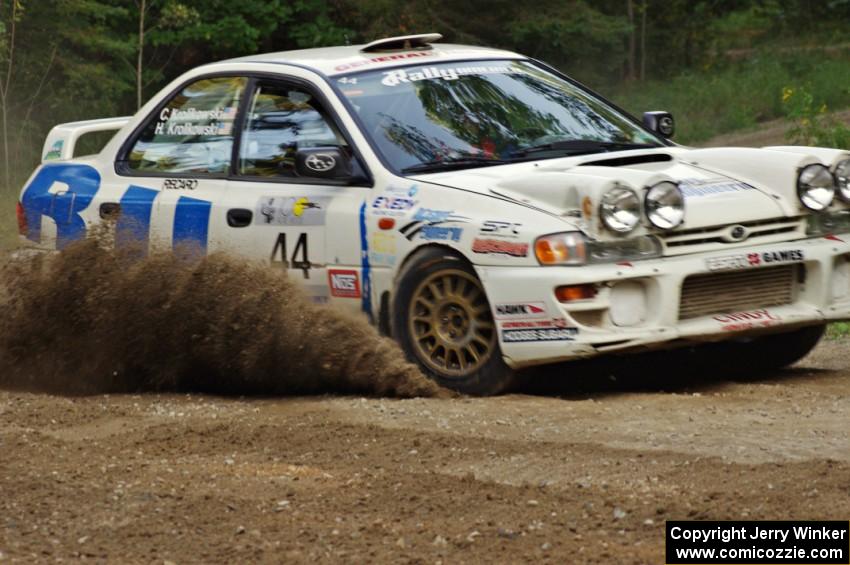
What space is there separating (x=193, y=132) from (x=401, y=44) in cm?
115

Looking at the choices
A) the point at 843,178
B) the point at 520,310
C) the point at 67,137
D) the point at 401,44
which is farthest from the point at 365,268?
the point at 67,137

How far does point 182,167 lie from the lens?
8.43 metres

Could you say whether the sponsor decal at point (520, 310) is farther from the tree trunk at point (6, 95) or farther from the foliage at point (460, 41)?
the tree trunk at point (6, 95)

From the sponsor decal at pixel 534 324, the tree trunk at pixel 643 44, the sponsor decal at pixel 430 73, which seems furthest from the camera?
the tree trunk at pixel 643 44

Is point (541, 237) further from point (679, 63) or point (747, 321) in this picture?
point (679, 63)

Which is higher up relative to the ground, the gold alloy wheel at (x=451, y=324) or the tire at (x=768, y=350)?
the gold alloy wheel at (x=451, y=324)

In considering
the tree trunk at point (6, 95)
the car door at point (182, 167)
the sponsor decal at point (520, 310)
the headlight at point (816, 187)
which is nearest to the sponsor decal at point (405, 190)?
the sponsor decal at point (520, 310)

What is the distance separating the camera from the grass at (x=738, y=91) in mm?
24234

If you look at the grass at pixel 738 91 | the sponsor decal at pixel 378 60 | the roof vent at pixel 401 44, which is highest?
the roof vent at pixel 401 44

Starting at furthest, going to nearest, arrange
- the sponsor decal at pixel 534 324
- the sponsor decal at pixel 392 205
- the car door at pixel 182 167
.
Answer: the car door at pixel 182 167 → the sponsor decal at pixel 392 205 → the sponsor decal at pixel 534 324

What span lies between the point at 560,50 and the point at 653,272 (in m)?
18.1

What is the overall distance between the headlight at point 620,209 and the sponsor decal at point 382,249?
3.37ft

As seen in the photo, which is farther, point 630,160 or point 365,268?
point 630,160

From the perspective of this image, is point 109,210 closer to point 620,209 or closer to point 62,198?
point 62,198
